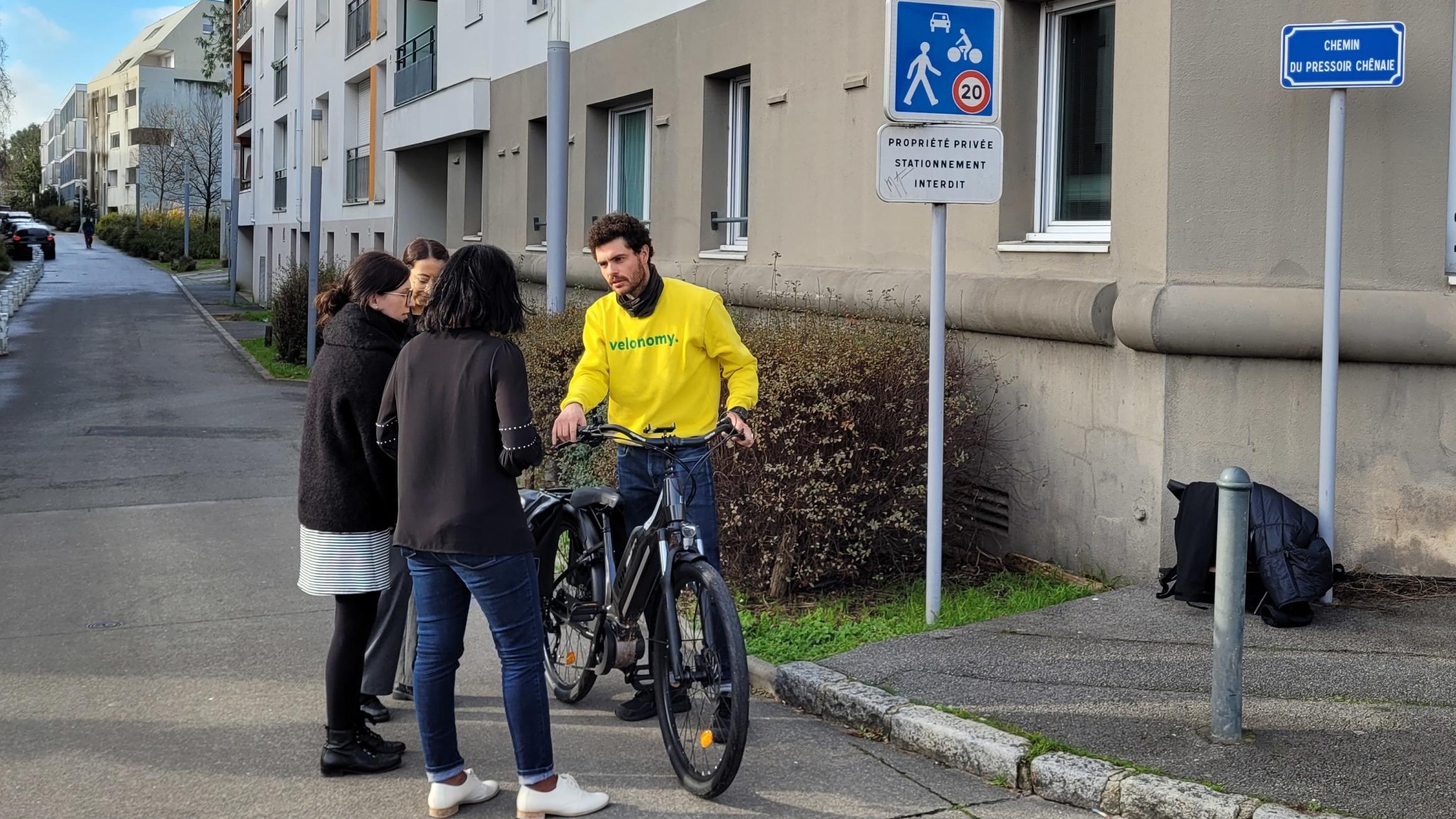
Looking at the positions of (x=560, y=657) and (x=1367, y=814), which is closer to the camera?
(x=1367, y=814)

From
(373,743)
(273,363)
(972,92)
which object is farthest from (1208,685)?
(273,363)

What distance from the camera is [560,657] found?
19.7ft

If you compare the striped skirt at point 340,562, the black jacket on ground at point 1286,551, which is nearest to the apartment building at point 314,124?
the black jacket on ground at point 1286,551

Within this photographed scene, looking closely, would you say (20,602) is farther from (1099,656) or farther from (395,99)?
(395,99)

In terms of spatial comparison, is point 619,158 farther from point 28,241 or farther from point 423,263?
point 28,241

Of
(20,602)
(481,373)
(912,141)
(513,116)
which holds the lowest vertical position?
(20,602)

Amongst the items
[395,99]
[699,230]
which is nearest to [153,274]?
[395,99]

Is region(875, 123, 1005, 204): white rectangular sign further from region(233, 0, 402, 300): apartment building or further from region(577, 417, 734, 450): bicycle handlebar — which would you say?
region(233, 0, 402, 300): apartment building

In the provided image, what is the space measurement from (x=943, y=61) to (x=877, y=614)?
101 inches

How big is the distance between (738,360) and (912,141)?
1608 millimetres

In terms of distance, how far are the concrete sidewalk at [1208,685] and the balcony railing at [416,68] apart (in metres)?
18.3

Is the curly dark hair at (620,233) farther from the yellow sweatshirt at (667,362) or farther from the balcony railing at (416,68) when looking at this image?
the balcony railing at (416,68)

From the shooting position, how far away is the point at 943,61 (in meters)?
6.61

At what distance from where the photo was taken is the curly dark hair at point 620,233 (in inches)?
214
